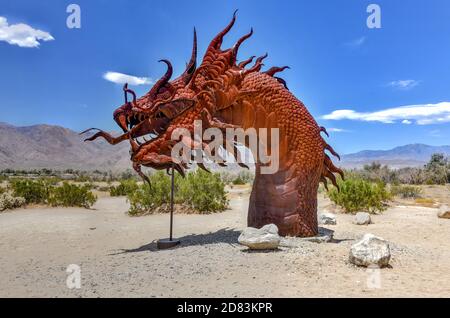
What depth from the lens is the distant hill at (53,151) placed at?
304ft

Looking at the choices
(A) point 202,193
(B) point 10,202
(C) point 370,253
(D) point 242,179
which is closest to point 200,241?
(C) point 370,253

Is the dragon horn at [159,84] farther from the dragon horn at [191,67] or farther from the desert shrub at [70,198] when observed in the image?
the desert shrub at [70,198]

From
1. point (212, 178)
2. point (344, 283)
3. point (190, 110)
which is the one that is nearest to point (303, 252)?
point (344, 283)

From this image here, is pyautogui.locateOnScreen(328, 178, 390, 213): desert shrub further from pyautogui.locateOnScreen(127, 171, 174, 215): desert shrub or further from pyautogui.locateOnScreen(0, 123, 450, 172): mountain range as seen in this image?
pyautogui.locateOnScreen(0, 123, 450, 172): mountain range

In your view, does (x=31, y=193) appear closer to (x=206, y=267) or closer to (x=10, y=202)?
(x=10, y=202)

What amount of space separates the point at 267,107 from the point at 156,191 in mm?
9639

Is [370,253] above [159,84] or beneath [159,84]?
beneath

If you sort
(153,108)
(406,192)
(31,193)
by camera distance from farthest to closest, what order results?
(406,192) → (31,193) → (153,108)

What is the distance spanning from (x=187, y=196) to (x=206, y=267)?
1034 centimetres

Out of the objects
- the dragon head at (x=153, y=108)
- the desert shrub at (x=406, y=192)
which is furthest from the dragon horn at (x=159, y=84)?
the desert shrub at (x=406, y=192)

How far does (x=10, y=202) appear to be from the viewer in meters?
16.8

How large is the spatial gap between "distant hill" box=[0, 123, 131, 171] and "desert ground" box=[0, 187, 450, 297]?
278 ft

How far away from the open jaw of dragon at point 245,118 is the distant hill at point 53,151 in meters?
86.5

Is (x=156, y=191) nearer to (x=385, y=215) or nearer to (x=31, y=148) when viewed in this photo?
(x=385, y=215)
